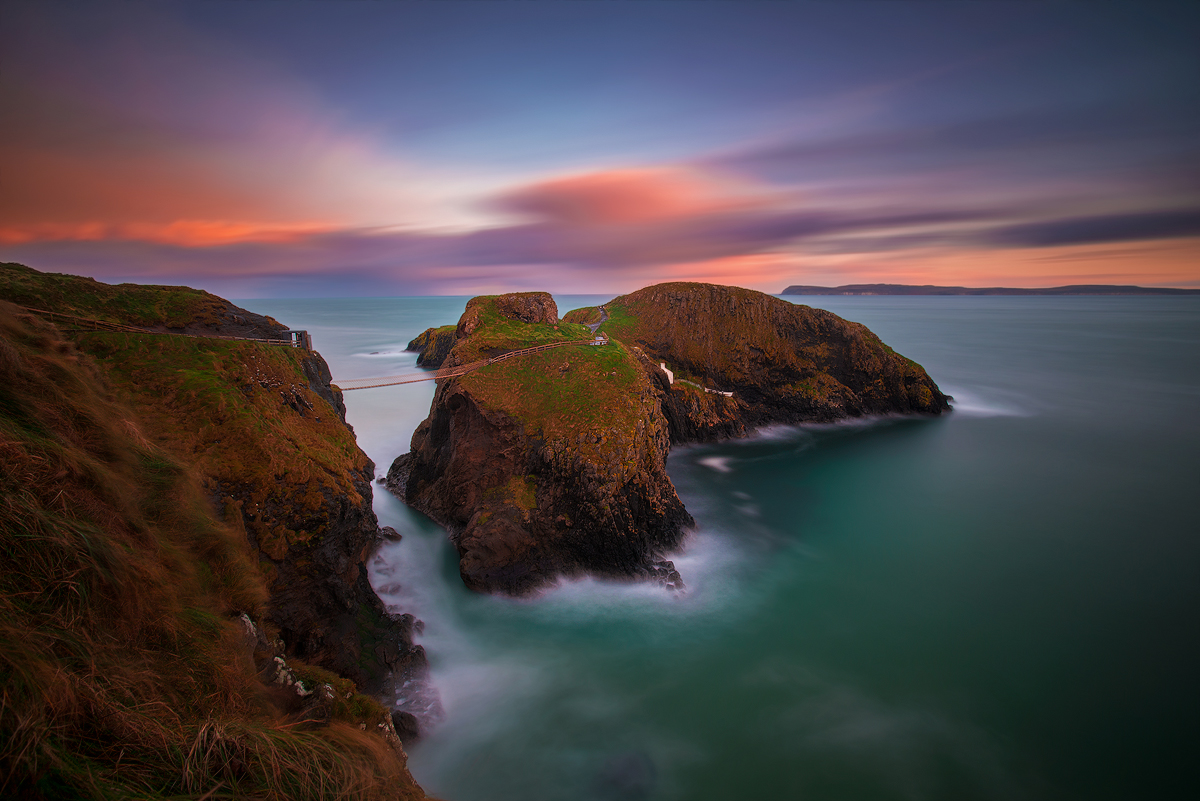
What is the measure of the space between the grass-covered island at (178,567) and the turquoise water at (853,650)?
363cm

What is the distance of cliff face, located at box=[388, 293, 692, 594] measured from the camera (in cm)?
1752

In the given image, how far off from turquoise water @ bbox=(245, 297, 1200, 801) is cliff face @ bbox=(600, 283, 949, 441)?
11816 mm

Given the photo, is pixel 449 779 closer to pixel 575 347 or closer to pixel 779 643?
pixel 779 643

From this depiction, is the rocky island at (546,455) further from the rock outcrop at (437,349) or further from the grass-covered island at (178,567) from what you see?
the rock outcrop at (437,349)

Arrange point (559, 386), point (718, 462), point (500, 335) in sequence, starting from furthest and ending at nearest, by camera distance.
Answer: point (718, 462) < point (500, 335) < point (559, 386)

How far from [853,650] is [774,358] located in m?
29.5

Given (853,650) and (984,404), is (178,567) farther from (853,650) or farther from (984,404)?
(984,404)

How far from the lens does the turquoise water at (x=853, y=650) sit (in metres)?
11.3

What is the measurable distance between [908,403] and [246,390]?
4737 cm

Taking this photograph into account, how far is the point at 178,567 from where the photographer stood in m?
6.67

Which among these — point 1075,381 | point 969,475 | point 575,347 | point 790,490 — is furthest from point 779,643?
point 1075,381

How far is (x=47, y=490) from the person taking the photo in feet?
16.7

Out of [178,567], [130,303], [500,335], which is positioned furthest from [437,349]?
[178,567]

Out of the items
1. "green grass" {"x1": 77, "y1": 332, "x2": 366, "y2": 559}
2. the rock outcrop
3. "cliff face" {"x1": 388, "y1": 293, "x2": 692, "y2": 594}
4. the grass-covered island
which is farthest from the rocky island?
the rock outcrop
